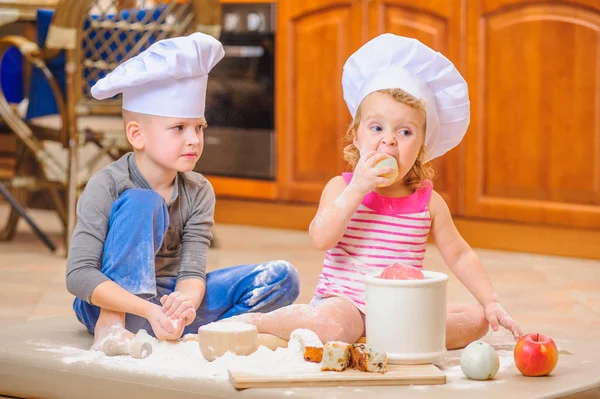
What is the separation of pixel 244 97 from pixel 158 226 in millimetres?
2044

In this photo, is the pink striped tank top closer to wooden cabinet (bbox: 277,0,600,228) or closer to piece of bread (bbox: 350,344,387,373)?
piece of bread (bbox: 350,344,387,373)

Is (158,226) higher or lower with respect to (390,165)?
lower

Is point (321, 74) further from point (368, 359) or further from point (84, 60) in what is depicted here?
point (368, 359)

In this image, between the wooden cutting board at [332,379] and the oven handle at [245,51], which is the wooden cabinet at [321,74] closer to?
the oven handle at [245,51]

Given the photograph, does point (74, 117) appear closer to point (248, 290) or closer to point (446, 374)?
point (248, 290)

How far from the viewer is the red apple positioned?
1642 millimetres

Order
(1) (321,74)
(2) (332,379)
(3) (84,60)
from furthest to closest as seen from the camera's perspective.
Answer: (1) (321,74), (3) (84,60), (2) (332,379)

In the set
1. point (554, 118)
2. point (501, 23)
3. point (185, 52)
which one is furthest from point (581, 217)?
point (185, 52)

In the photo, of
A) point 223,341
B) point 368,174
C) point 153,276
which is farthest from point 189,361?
point 368,174

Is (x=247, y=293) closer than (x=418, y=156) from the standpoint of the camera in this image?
No

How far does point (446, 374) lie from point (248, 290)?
47cm

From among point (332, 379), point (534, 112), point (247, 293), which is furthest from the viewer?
point (534, 112)

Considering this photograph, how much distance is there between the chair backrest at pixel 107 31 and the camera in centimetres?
295

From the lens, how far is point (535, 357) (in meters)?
1.64
